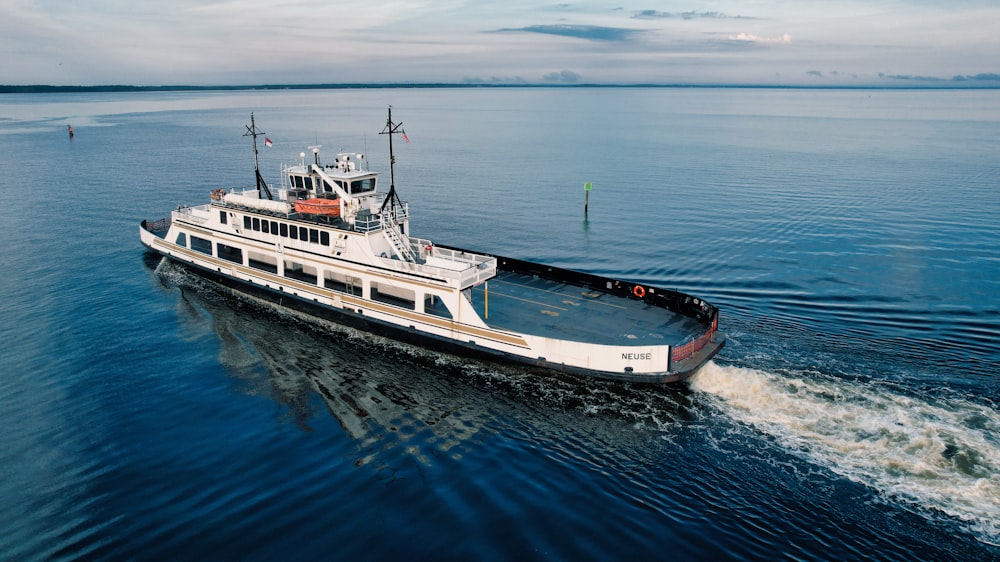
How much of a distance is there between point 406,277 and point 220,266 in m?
17.6

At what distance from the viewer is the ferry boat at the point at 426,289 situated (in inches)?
1163

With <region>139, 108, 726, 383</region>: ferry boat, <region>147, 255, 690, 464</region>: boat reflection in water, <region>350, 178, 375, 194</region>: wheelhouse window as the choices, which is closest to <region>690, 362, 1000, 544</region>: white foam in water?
<region>139, 108, 726, 383</region>: ferry boat

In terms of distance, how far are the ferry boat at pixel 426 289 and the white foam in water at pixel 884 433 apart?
2.89m

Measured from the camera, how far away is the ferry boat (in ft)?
96.9

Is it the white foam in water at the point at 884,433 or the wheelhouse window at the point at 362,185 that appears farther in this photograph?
the wheelhouse window at the point at 362,185

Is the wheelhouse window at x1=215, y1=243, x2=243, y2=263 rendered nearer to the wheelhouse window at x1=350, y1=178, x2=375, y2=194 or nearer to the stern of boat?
the stern of boat

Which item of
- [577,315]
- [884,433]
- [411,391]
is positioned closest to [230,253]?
[411,391]

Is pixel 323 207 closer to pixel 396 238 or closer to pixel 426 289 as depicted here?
pixel 396 238

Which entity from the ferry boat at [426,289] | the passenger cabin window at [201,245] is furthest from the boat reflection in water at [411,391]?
the passenger cabin window at [201,245]

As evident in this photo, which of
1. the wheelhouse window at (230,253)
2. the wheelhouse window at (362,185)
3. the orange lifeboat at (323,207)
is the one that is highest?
the wheelhouse window at (362,185)

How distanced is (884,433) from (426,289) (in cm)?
2218

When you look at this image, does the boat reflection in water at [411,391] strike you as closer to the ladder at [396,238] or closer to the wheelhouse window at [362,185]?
the ladder at [396,238]

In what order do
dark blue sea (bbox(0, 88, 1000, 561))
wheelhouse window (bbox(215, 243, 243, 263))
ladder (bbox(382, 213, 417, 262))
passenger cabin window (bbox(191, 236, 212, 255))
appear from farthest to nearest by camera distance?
1. passenger cabin window (bbox(191, 236, 212, 255))
2. wheelhouse window (bbox(215, 243, 243, 263))
3. ladder (bbox(382, 213, 417, 262))
4. dark blue sea (bbox(0, 88, 1000, 561))

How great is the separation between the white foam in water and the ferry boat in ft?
9.47
